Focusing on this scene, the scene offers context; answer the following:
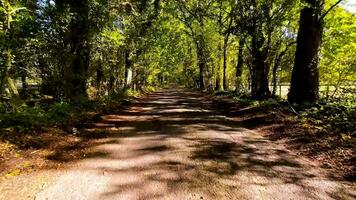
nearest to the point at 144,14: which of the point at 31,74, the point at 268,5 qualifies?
the point at 268,5

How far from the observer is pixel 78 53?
12125mm

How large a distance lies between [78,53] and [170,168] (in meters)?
8.53

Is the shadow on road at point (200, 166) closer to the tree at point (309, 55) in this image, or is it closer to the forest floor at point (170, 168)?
the forest floor at point (170, 168)

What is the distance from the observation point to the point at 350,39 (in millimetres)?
15000

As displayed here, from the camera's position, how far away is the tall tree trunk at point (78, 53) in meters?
11.1

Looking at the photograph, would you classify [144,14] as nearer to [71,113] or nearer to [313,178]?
[71,113]

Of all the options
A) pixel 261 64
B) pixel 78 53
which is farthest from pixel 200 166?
pixel 261 64

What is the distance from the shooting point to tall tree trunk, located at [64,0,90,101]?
11133 millimetres

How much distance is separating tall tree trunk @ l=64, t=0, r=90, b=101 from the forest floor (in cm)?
418

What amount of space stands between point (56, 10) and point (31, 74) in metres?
2.57

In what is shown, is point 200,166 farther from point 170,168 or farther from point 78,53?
point 78,53

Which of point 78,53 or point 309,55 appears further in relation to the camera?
point 78,53

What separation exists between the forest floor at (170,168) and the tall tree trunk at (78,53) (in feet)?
13.7

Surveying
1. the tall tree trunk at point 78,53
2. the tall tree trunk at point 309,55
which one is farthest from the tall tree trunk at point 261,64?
the tall tree trunk at point 78,53
